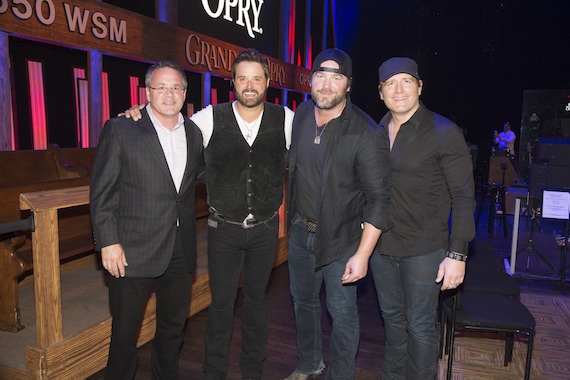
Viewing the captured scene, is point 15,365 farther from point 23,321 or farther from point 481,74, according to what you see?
point 481,74

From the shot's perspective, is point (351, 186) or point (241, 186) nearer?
point (351, 186)

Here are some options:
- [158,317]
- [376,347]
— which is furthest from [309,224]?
[376,347]

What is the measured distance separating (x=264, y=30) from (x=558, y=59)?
31.4 feet

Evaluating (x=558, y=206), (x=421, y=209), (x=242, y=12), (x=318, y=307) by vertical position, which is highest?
(x=242, y=12)

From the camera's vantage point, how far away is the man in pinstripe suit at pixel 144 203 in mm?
2104

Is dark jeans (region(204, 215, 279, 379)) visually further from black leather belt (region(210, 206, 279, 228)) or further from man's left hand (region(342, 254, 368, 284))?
man's left hand (region(342, 254, 368, 284))

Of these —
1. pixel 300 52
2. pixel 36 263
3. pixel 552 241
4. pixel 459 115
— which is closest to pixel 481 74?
pixel 459 115

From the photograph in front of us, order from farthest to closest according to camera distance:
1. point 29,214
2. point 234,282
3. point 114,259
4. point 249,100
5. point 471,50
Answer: point 471,50 → point 29,214 → point 234,282 → point 249,100 → point 114,259

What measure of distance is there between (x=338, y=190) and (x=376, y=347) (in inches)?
63.8

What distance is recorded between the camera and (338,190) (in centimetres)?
229

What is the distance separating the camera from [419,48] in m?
15.6

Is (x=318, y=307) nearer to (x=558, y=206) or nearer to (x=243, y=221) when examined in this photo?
(x=243, y=221)

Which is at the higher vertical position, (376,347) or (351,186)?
(351,186)

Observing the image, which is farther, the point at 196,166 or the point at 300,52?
the point at 300,52
